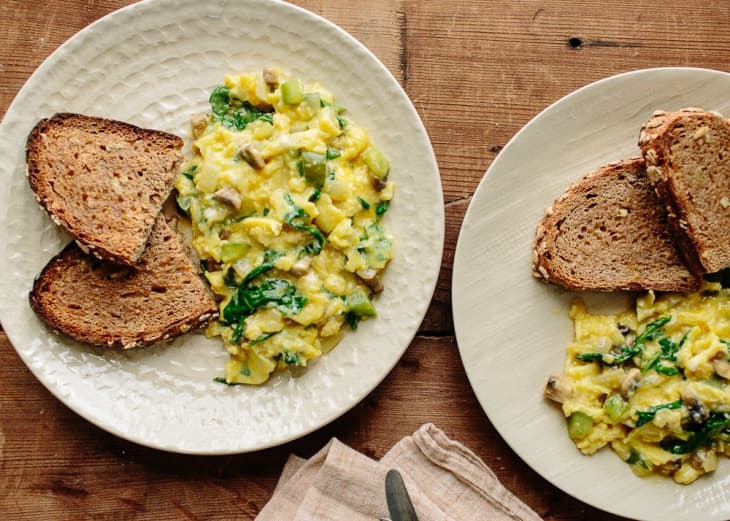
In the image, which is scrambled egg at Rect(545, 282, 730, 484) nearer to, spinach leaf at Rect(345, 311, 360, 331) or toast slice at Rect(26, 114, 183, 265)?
spinach leaf at Rect(345, 311, 360, 331)

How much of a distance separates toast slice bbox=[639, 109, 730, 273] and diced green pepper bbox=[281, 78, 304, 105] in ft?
5.40

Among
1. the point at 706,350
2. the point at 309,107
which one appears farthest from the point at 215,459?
the point at 706,350

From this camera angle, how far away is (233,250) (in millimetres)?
3311

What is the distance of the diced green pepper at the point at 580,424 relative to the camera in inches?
138

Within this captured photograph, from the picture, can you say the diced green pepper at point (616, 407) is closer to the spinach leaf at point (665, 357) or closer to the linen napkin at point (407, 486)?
the spinach leaf at point (665, 357)

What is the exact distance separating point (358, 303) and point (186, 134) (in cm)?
120

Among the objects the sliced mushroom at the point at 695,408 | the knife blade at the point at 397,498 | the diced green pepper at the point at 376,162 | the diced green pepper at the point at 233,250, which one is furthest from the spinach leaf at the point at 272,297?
the sliced mushroom at the point at 695,408

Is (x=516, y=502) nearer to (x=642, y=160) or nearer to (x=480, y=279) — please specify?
(x=480, y=279)

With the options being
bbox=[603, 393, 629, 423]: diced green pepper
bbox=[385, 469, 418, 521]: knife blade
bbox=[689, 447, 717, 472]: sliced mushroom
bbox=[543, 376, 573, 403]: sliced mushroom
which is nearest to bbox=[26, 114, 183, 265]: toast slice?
bbox=[385, 469, 418, 521]: knife blade

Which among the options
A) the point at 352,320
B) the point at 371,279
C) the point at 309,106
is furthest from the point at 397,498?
the point at 309,106

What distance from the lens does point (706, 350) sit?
341cm

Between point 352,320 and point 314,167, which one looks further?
point 352,320

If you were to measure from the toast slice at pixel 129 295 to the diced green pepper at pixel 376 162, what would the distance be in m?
0.99

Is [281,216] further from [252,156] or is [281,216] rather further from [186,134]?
[186,134]
